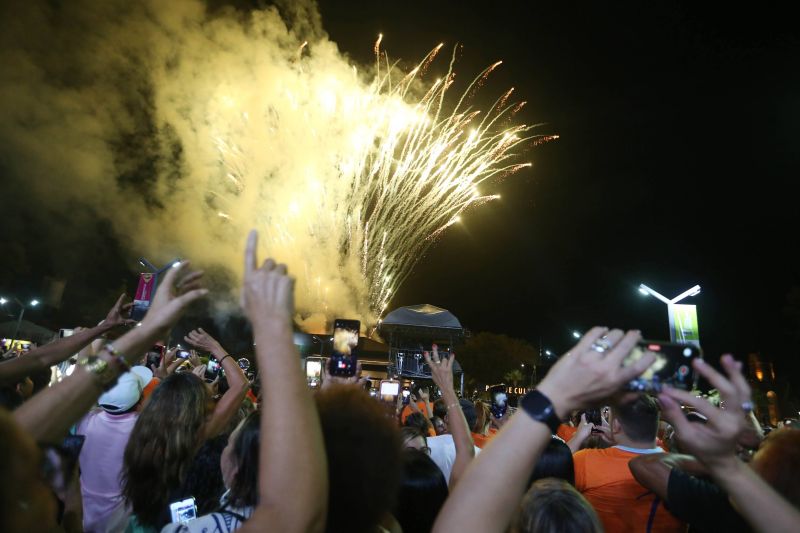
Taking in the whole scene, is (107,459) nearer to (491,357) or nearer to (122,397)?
(122,397)

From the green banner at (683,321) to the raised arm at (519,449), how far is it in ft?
33.8

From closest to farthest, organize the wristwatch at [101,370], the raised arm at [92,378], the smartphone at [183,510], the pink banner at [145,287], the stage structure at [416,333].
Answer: the raised arm at [92,378]
the wristwatch at [101,370]
the smartphone at [183,510]
the pink banner at [145,287]
the stage structure at [416,333]

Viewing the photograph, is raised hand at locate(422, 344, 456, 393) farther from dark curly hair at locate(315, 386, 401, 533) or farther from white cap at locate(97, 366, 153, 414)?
white cap at locate(97, 366, 153, 414)

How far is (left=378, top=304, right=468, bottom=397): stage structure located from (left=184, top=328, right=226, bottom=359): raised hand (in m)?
12.5

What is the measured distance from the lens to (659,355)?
5.06ft

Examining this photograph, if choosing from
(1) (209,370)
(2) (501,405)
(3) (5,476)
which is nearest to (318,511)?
(3) (5,476)

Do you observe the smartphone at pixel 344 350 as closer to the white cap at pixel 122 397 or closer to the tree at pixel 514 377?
the white cap at pixel 122 397

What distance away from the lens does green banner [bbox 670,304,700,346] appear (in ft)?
33.4

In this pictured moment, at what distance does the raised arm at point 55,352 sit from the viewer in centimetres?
265

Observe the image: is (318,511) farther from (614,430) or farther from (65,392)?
(614,430)

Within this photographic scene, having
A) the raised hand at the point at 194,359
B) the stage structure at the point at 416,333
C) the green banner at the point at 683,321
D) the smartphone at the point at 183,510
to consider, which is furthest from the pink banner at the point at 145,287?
the stage structure at the point at 416,333

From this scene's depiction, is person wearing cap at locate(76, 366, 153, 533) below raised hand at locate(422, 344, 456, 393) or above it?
below

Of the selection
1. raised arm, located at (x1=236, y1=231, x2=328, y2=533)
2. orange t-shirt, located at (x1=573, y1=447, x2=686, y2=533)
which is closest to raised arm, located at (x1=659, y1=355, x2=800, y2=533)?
raised arm, located at (x1=236, y1=231, x2=328, y2=533)

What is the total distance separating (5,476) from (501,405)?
8569 mm
